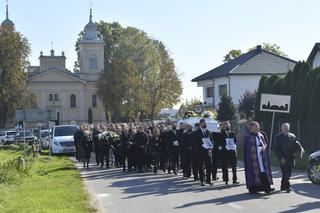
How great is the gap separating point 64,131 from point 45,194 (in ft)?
80.8

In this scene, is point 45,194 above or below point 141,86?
below

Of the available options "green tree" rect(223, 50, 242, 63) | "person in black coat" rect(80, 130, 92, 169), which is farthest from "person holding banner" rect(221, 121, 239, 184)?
"green tree" rect(223, 50, 242, 63)

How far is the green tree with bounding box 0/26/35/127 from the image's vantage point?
7069 centimetres

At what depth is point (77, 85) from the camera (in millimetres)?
112188

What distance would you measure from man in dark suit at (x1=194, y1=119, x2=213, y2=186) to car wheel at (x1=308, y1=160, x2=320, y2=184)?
2.82 metres

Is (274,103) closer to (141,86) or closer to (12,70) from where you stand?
(12,70)

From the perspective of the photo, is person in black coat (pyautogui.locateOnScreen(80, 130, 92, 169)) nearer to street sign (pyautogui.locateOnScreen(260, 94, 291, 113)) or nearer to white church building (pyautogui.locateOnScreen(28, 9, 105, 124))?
street sign (pyautogui.locateOnScreen(260, 94, 291, 113))

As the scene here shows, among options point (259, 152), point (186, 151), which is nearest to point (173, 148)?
point (186, 151)

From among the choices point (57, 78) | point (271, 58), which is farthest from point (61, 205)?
point (57, 78)

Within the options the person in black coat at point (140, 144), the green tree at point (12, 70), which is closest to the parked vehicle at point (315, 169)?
the person in black coat at point (140, 144)

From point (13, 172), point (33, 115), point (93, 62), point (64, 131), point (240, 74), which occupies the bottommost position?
point (13, 172)

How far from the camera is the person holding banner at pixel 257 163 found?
638 inches

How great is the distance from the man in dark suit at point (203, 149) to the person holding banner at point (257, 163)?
2337 mm

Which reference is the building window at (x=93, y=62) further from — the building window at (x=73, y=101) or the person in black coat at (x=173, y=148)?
the person in black coat at (x=173, y=148)
